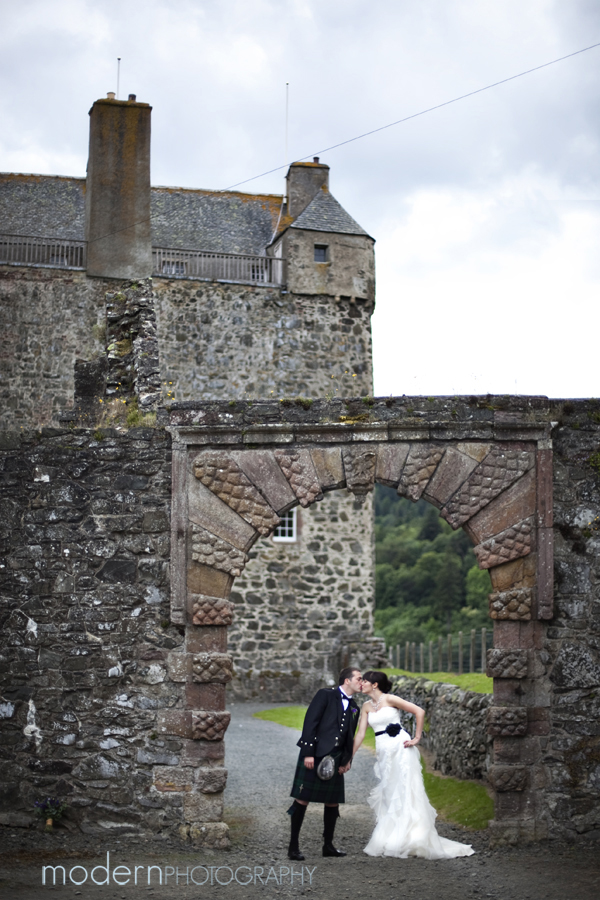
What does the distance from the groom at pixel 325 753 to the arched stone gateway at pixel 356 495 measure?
2.91 feet

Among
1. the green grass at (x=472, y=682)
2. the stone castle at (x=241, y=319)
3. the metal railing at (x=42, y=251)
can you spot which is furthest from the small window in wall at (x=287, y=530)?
the metal railing at (x=42, y=251)

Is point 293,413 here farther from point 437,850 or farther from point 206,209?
point 206,209

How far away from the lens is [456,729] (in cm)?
1111

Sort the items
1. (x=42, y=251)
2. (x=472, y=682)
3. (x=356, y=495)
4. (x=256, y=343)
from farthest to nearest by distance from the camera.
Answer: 1. (x=256, y=343)
2. (x=42, y=251)
3. (x=472, y=682)
4. (x=356, y=495)

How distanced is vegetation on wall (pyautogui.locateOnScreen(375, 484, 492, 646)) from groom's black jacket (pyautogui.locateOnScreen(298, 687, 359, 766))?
3850 centimetres

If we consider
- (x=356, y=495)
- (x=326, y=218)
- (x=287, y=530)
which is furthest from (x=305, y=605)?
(x=356, y=495)

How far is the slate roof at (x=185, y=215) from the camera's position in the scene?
70.8 feet

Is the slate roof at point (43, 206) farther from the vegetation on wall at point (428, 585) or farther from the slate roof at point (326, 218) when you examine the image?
the vegetation on wall at point (428, 585)

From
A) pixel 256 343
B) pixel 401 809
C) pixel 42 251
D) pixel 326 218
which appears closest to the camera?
pixel 401 809

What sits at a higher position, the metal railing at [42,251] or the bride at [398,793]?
the metal railing at [42,251]

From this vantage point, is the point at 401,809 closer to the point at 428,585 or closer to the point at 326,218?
the point at 326,218

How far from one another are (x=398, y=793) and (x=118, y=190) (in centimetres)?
1523

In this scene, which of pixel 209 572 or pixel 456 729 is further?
pixel 456 729

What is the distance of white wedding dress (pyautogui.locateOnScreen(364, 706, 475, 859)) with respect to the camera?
834cm
